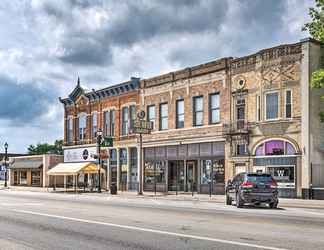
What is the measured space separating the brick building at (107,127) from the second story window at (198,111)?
770 cm

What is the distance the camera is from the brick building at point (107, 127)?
47250 mm

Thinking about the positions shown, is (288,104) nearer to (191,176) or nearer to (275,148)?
(275,148)

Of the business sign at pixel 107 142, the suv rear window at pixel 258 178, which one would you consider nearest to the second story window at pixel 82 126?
the business sign at pixel 107 142

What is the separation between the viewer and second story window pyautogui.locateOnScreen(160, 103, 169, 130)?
43.5 meters

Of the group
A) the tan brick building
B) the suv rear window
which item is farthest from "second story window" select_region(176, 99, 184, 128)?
the suv rear window

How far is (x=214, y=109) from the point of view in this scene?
38969 millimetres

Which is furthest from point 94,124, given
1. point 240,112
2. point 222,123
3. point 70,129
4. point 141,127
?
point 240,112

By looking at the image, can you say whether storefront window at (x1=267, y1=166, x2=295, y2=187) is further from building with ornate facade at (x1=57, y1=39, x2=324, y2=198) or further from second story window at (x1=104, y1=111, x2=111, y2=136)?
second story window at (x1=104, y1=111, x2=111, y2=136)

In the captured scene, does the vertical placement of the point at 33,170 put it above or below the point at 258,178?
below

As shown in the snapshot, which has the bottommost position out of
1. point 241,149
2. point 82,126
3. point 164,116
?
point 241,149

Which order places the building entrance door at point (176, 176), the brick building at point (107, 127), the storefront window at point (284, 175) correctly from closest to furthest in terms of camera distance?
the storefront window at point (284, 175)
the building entrance door at point (176, 176)
the brick building at point (107, 127)

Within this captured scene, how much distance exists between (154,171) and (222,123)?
30.4 feet

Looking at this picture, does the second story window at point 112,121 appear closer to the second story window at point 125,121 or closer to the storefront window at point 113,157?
the second story window at point 125,121

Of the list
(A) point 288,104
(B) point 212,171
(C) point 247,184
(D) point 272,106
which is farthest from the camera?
(B) point 212,171
